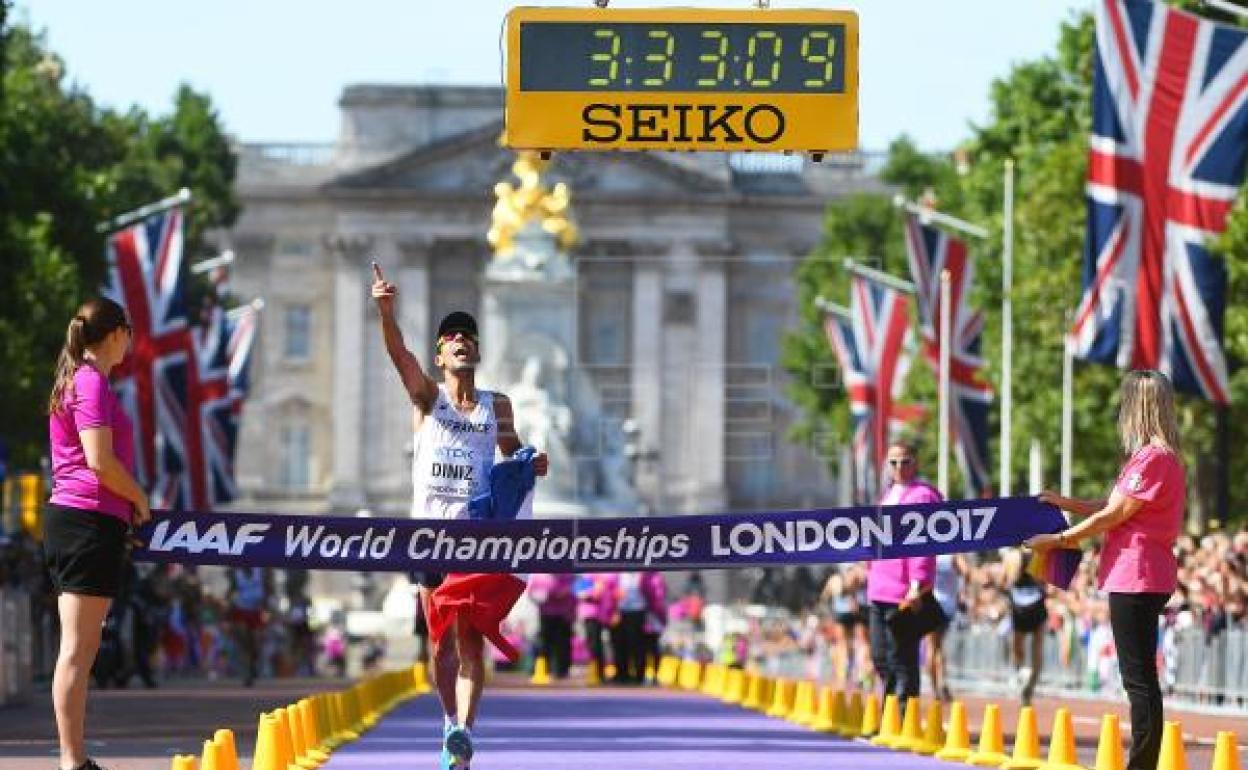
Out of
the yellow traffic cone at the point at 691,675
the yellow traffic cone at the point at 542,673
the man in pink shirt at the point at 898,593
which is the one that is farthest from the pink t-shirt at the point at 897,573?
the yellow traffic cone at the point at 542,673

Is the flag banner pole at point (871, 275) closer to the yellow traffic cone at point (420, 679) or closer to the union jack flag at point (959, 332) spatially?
the union jack flag at point (959, 332)

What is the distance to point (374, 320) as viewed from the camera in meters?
158

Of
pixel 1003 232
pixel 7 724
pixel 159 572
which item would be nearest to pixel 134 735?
pixel 7 724

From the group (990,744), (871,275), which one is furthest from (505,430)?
(871,275)

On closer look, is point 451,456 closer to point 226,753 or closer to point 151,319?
point 226,753

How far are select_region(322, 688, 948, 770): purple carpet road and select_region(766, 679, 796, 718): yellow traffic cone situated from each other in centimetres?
22

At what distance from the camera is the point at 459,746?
1883 cm

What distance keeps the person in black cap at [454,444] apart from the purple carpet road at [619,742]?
2278mm

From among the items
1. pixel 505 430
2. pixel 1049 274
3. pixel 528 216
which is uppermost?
pixel 528 216

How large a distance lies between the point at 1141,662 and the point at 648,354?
143m

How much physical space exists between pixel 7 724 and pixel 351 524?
10.3 m

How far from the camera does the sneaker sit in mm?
18828

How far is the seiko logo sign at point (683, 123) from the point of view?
2602 centimetres

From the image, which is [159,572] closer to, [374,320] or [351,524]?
[351,524]
